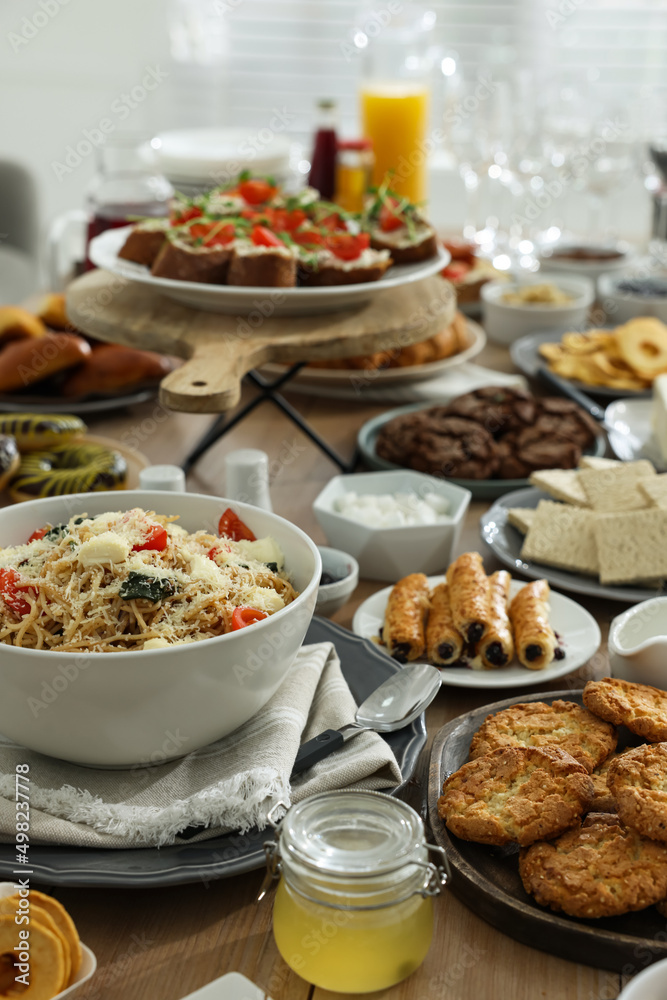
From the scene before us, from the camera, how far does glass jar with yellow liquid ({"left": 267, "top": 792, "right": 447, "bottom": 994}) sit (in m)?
0.75

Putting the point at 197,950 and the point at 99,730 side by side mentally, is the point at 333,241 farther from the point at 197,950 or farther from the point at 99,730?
the point at 197,950

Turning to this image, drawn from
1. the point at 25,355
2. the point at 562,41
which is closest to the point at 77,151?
the point at 562,41

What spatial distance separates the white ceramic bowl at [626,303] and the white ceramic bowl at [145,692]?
2.08m

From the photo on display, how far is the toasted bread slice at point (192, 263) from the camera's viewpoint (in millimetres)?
1764

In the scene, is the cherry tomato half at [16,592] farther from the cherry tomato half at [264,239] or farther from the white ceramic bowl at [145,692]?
the cherry tomato half at [264,239]

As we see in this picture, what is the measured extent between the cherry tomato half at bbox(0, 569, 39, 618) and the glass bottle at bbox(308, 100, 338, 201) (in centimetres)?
244

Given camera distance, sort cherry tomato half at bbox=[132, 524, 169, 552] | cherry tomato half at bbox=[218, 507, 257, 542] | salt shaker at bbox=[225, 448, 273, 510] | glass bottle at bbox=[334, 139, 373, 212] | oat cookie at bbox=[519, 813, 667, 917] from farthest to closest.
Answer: glass bottle at bbox=[334, 139, 373, 212] < salt shaker at bbox=[225, 448, 273, 510] < cherry tomato half at bbox=[218, 507, 257, 542] < cherry tomato half at bbox=[132, 524, 169, 552] < oat cookie at bbox=[519, 813, 667, 917]

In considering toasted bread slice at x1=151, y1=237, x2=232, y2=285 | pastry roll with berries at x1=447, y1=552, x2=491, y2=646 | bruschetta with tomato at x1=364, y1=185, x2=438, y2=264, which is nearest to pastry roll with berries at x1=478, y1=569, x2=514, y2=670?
pastry roll with berries at x1=447, y1=552, x2=491, y2=646

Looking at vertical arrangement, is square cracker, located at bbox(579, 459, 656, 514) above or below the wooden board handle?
below

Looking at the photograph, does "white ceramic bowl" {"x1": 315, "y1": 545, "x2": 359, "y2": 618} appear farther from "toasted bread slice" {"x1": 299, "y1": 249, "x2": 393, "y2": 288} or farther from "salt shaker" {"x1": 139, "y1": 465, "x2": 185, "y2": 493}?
"toasted bread slice" {"x1": 299, "y1": 249, "x2": 393, "y2": 288}

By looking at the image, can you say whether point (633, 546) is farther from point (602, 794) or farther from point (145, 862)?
point (145, 862)

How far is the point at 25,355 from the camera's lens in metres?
2.11

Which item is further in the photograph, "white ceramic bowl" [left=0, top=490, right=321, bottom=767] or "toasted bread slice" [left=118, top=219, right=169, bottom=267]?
"toasted bread slice" [left=118, top=219, right=169, bottom=267]

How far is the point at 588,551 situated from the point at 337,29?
4.55 meters
